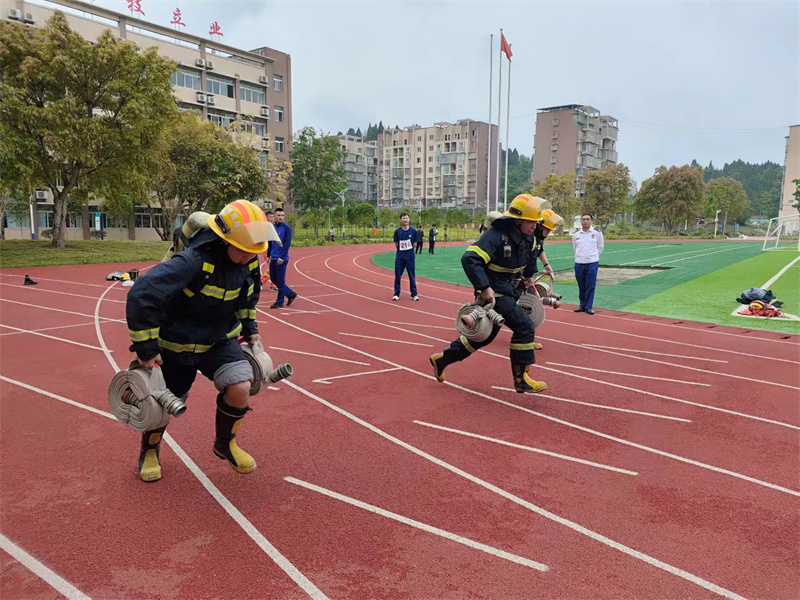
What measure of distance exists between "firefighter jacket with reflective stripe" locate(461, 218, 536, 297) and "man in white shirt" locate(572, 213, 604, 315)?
5.55 meters

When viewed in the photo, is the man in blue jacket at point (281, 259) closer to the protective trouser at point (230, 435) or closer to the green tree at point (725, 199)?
the protective trouser at point (230, 435)

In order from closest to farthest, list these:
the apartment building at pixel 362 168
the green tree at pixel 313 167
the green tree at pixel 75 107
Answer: the green tree at pixel 75 107, the green tree at pixel 313 167, the apartment building at pixel 362 168

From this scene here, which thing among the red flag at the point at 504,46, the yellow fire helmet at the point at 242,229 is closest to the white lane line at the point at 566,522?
the yellow fire helmet at the point at 242,229

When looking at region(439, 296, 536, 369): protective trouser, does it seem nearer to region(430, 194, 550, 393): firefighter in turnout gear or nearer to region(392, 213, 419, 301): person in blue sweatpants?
region(430, 194, 550, 393): firefighter in turnout gear

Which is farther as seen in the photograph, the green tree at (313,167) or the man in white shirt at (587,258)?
the green tree at (313,167)

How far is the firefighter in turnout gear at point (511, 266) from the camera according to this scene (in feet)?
17.7

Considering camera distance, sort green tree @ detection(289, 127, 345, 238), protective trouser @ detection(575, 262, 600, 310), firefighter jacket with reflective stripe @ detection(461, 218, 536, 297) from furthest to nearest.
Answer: green tree @ detection(289, 127, 345, 238)
protective trouser @ detection(575, 262, 600, 310)
firefighter jacket with reflective stripe @ detection(461, 218, 536, 297)

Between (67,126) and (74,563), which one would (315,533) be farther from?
(67,126)

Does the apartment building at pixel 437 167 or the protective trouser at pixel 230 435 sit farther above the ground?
the apartment building at pixel 437 167

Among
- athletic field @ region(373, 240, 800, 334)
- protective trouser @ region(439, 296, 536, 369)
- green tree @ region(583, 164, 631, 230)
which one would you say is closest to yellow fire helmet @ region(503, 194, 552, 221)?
protective trouser @ region(439, 296, 536, 369)

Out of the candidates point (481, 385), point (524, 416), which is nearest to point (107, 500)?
point (524, 416)

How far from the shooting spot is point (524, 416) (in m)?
5.11

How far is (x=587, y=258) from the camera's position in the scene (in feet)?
35.4

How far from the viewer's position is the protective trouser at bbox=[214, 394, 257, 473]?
366cm
